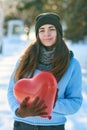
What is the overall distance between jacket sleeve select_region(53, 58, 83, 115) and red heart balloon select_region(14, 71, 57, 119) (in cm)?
17

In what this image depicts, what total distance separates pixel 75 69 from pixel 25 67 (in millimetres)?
347

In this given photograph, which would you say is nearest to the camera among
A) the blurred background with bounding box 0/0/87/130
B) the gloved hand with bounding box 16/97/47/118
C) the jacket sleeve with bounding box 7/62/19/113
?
the gloved hand with bounding box 16/97/47/118

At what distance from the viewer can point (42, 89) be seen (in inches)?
110

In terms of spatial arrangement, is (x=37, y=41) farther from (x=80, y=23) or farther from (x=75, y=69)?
(x=80, y=23)

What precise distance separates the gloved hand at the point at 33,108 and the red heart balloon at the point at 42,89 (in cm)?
4

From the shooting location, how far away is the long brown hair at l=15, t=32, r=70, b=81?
301 cm

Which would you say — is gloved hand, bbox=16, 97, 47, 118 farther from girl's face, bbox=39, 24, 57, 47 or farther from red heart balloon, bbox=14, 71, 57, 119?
girl's face, bbox=39, 24, 57, 47

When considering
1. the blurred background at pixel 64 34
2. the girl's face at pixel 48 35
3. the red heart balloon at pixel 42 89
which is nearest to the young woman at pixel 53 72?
the girl's face at pixel 48 35

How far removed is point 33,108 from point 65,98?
0.41 meters

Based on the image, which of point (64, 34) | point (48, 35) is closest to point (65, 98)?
point (48, 35)

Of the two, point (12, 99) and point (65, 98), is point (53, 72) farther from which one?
point (12, 99)

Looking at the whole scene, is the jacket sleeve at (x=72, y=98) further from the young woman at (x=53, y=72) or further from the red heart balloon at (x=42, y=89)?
the red heart balloon at (x=42, y=89)

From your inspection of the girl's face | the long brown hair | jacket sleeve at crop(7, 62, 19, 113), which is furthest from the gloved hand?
the girl's face

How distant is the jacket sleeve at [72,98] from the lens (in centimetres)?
298
